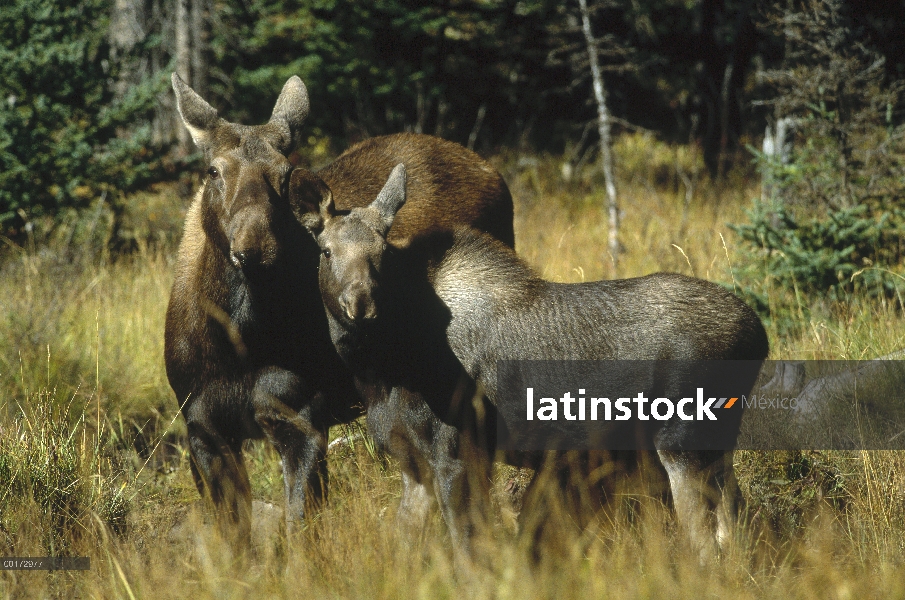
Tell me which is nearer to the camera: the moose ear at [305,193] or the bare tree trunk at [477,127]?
the moose ear at [305,193]

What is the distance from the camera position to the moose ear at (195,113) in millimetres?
5000

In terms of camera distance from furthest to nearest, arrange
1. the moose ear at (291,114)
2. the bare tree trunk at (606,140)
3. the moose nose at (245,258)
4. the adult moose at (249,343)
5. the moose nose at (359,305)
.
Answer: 1. the bare tree trunk at (606,140)
2. the moose ear at (291,114)
3. the adult moose at (249,343)
4. the moose nose at (245,258)
5. the moose nose at (359,305)

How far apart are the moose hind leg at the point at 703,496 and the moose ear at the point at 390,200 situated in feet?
5.84

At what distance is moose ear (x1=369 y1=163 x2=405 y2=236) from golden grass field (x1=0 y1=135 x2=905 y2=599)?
1.40m

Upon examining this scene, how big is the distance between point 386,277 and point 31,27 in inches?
278

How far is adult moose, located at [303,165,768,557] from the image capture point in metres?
4.37

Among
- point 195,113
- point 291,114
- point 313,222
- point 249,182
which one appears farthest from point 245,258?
point 291,114

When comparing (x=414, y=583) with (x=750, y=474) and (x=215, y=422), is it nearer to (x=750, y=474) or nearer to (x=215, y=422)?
(x=215, y=422)

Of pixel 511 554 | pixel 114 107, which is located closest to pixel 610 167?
pixel 114 107

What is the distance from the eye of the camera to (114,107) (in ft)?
33.2

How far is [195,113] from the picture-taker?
16.4 ft

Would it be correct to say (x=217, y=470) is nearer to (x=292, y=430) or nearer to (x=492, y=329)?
(x=292, y=430)

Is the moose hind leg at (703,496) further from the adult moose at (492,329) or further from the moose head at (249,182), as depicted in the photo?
the moose head at (249,182)

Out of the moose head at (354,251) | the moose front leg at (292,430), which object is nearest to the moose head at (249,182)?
the moose head at (354,251)
